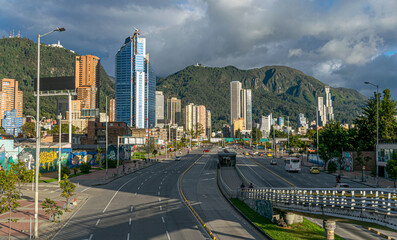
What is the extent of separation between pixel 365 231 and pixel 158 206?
754 inches

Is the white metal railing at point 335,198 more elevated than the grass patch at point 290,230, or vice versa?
the white metal railing at point 335,198

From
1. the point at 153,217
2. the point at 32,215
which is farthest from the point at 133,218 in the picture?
the point at 32,215

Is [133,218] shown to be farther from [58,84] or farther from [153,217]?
[58,84]

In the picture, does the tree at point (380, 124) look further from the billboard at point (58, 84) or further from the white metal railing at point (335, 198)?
the billboard at point (58, 84)

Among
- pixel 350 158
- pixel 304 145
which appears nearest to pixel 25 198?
pixel 350 158

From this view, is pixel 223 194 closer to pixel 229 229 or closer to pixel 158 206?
pixel 158 206

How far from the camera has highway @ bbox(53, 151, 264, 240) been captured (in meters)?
24.0

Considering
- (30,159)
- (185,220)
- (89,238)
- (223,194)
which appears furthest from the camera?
(30,159)

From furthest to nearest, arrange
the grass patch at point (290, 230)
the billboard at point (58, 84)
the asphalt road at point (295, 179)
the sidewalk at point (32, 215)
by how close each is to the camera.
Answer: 1. the billboard at point (58, 84)
2. the asphalt road at point (295, 179)
3. the sidewalk at point (32, 215)
4. the grass patch at point (290, 230)

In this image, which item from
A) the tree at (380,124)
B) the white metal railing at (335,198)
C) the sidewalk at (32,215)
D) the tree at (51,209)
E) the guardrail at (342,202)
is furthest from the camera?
the tree at (380,124)

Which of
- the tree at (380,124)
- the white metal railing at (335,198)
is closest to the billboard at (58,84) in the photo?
the white metal railing at (335,198)

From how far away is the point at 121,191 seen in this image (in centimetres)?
4619

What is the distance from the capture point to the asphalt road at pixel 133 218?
23875 millimetres

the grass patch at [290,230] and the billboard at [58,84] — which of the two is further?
the billboard at [58,84]
